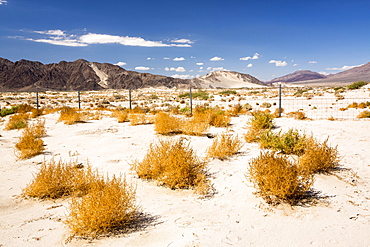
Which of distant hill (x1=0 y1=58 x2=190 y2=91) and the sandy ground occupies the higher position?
distant hill (x1=0 y1=58 x2=190 y2=91)

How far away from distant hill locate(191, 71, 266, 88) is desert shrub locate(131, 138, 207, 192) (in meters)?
121

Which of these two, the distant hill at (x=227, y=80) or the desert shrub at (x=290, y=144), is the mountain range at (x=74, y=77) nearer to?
the distant hill at (x=227, y=80)

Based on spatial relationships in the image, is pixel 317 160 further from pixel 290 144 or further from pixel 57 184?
pixel 57 184

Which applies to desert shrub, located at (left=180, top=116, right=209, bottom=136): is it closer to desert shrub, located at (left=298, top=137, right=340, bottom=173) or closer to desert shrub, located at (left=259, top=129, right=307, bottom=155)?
desert shrub, located at (left=259, top=129, right=307, bottom=155)

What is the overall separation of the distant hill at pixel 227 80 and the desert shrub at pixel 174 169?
397ft

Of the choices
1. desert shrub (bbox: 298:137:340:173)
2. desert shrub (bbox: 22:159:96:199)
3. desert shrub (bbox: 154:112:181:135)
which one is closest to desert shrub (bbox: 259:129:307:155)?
desert shrub (bbox: 298:137:340:173)

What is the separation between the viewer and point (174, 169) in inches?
195

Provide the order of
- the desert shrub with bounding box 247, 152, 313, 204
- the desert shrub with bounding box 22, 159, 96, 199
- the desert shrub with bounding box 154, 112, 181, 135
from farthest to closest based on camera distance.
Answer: the desert shrub with bounding box 154, 112, 181, 135 → the desert shrub with bounding box 22, 159, 96, 199 → the desert shrub with bounding box 247, 152, 313, 204

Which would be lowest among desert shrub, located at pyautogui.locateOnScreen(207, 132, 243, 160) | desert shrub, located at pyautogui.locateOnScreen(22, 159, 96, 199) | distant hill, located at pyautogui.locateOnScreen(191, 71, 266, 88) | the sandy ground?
the sandy ground

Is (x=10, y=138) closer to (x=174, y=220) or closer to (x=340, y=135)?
(x=174, y=220)

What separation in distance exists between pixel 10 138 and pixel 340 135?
35.4 ft

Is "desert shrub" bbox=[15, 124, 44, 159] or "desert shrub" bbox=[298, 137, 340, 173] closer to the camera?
"desert shrub" bbox=[298, 137, 340, 173]

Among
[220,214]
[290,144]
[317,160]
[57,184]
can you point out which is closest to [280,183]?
[220,214]

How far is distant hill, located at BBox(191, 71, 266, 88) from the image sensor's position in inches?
5196
